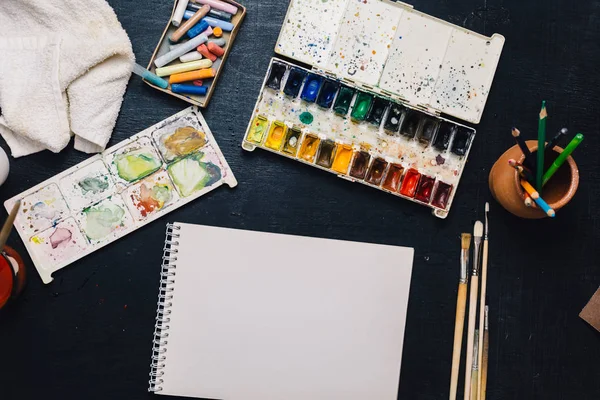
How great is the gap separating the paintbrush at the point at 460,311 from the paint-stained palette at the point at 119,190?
41cm

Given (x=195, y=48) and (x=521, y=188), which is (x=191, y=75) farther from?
(x=521, y=188)

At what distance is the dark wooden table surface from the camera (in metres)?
1.02

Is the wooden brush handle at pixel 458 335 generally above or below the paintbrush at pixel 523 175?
below

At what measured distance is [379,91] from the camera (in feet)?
3.35

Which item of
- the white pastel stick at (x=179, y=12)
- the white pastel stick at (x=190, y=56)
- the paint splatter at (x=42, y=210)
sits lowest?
the paint splatter at (x=42, y=210)

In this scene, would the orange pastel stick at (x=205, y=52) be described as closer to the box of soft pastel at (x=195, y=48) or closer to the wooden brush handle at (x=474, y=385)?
the box of soft pastel at (x=195, y=48)

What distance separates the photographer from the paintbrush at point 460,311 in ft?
3.37

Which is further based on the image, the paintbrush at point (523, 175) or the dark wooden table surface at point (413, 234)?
the dark wooden table surface at point (413, 234)

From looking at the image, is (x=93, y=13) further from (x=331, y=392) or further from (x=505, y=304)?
(x=505, y=304)

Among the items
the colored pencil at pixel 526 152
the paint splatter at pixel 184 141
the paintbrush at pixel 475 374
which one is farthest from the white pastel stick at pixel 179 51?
the paintbrush at pixel 475 374

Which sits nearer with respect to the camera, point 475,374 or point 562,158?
point 562,158

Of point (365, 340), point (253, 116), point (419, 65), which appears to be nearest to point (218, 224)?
point (253, 116)

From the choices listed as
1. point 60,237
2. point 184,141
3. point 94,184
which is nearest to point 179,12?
point 184,141

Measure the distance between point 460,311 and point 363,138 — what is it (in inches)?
13.2
